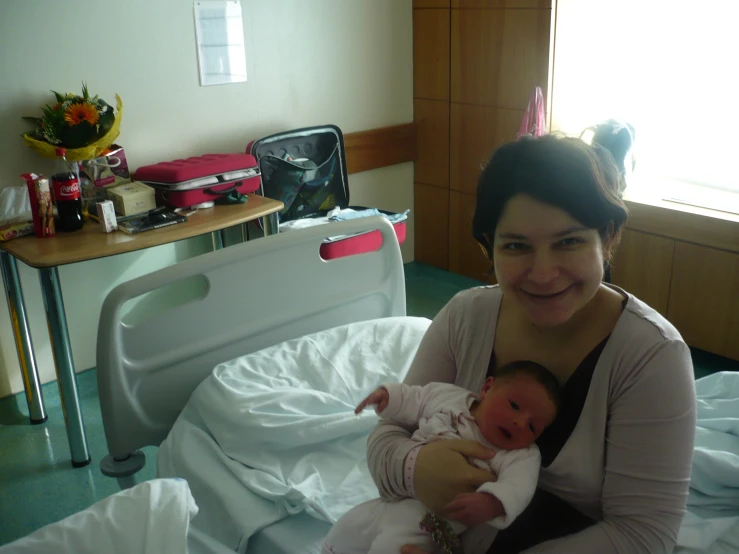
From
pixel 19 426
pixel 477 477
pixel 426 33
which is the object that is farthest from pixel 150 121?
pixel 477 477

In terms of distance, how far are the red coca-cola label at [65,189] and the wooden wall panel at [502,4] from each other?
2.31 metres

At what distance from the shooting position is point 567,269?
1249mm

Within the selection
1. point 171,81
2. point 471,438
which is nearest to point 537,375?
point 471,438

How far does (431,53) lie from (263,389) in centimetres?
291

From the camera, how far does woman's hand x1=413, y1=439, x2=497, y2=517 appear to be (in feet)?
4.19

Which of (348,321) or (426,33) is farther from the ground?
(426,33)

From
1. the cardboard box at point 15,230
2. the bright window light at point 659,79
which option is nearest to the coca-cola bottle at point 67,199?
the cardboard box at point 15,230

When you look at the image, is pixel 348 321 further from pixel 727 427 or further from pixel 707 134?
pixel 707 134

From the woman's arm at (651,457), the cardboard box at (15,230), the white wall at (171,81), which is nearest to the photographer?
the woman's arm at (651,457)

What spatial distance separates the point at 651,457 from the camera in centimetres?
120

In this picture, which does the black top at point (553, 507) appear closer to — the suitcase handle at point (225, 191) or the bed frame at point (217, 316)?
the bed frame at point (217, 316)

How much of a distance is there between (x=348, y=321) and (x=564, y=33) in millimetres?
2187

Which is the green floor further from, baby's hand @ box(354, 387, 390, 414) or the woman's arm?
the woman's arm

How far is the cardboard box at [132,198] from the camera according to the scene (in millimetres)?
2939
